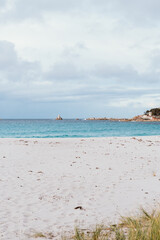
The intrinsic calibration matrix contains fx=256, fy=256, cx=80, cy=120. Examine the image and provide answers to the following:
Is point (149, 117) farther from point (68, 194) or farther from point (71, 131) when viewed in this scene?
point (68, 194)

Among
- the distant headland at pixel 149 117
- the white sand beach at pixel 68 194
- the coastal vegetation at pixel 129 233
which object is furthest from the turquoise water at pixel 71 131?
the distant headland at pixel 149 117

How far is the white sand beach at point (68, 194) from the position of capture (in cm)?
709

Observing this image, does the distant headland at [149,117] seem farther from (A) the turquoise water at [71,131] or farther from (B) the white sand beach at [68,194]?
(B) the white sand beach at [68,194]

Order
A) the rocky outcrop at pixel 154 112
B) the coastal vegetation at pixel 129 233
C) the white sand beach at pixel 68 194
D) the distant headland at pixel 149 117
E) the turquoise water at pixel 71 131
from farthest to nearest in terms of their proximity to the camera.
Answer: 1. the rocky outcrop at pixel 154 112
2. the distant headland at pixel 149 117
3. the turquoise water at pixel 71 131
4. the white sand beach at pixel 68 194
5. the coastal vegetation at pixel 129 233

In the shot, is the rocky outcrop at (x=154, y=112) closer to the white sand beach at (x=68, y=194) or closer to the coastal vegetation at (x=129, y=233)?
the white sand beach at (x=68, y=194)

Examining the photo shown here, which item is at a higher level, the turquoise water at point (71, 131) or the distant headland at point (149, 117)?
the distant headland at point (149, 117)

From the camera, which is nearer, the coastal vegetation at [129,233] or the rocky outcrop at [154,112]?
the coastal vegetation at [129,233]

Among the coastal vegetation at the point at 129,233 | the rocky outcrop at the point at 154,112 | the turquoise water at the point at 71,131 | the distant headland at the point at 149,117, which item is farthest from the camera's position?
the rocky outcrop at the point at 154,112

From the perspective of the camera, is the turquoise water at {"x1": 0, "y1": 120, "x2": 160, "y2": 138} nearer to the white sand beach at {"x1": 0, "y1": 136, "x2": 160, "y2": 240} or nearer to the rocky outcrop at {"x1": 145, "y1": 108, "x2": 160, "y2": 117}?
the white sand beach at {"x1": 0, "y1": 136, "x2": 160, "y2": 240}

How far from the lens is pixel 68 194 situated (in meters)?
9.80

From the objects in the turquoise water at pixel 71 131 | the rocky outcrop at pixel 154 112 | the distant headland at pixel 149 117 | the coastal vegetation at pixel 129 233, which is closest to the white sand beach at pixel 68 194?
the coastal vegetation at pixel 129 233

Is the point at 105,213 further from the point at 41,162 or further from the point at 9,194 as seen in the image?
the point at 41,162

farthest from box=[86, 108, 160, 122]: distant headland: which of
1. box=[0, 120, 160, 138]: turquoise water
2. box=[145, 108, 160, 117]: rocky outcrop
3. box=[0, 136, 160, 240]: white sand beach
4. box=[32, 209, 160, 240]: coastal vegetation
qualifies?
box=[32, 209, 160, 240]: coastal vegetation

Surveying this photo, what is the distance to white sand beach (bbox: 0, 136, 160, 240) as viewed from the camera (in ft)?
23.3
